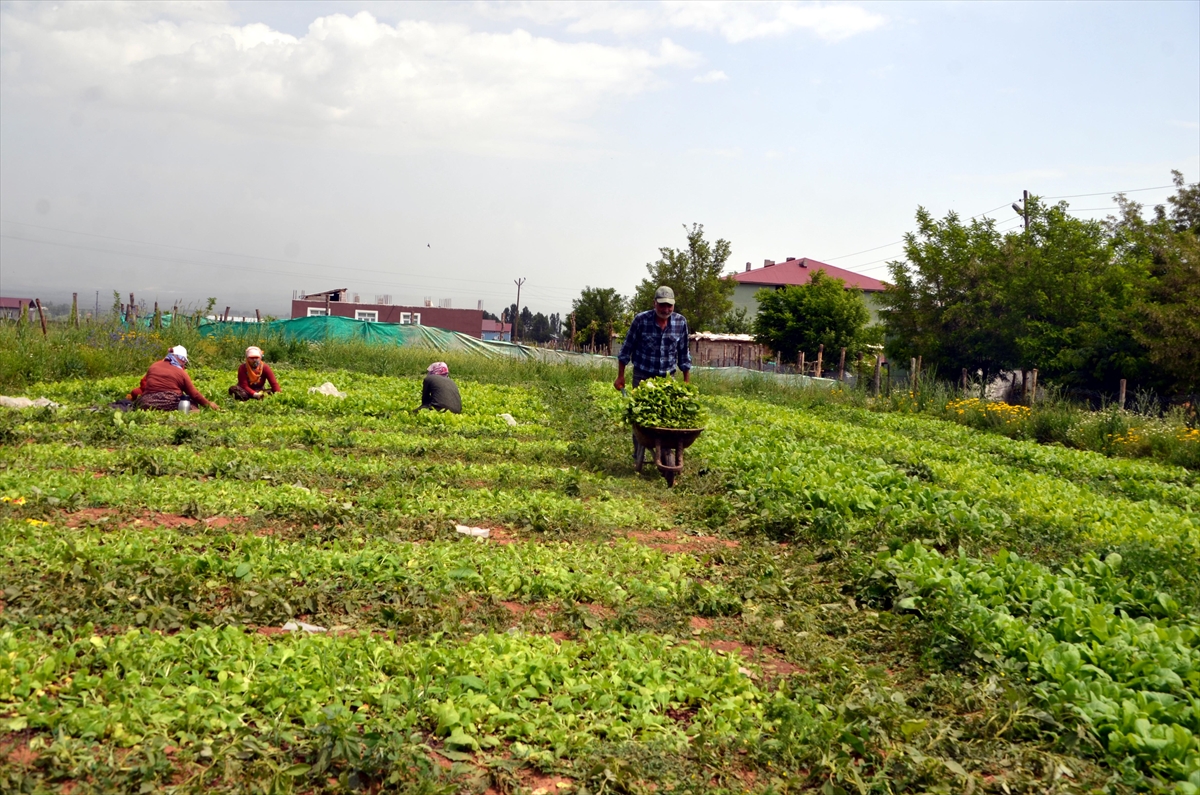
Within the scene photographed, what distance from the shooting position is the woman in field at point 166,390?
13430mm

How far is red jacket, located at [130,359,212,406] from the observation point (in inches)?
535

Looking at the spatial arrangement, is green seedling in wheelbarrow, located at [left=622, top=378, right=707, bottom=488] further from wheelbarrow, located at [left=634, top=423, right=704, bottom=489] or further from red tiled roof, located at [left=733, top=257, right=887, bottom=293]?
red tiled roof, located at [left=733, top=257, right=887, bottom=293]

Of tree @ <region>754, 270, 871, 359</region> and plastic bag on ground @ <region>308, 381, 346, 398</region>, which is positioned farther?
tree @ <region>754, 270, 871, 359</region>

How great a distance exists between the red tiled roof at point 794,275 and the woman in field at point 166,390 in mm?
56860

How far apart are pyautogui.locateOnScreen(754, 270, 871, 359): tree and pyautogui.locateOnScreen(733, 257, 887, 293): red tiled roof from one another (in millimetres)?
22640

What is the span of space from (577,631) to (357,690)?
1540 millimetres

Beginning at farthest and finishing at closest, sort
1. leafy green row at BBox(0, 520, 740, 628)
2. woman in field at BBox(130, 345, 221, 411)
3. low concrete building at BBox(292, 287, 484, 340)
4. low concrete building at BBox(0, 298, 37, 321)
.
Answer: low concrete building at BBox(292, 287, 484, 340) < low concrete building at BBox(0, 298, 37, 321) < woman in field at BBox(130, 345, 221, 411) < leafy green row at BBox(0, 520, 740, 628)

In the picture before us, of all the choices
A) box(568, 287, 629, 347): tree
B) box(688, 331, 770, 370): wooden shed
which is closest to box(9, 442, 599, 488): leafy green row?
box(688, 331, 770, 370): wooden shed

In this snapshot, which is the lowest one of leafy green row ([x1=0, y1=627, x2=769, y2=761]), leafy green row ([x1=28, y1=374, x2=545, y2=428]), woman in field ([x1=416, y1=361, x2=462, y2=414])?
leafy green row ([x1=0, y1=627, x2=769, y2=761])

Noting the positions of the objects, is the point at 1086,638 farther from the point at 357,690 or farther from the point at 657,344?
the point at 657,344

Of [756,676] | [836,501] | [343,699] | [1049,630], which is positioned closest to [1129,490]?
[836,501]

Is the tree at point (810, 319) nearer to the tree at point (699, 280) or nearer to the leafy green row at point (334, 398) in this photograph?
the tree at point (699, 280)

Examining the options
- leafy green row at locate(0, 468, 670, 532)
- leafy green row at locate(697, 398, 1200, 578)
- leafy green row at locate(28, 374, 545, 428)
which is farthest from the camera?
leafy green row at locate(28, 374, 545, 428)

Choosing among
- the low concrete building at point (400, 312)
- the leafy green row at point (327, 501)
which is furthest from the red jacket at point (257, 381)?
the low concrete building at point (400, 312)
